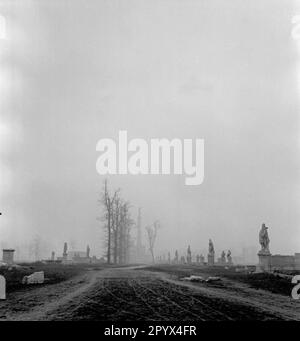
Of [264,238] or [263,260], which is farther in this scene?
[264,238]

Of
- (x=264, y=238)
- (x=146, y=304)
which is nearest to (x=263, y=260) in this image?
(x=264, y=238)

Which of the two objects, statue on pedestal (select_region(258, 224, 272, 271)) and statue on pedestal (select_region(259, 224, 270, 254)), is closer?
statue on pedestal (select_region(258, 224, 272, 271))

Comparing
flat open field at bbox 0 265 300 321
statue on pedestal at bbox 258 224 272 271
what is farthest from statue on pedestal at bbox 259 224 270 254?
flat open field at bbox 0 265 300 321

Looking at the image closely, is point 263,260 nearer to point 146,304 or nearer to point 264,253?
point 264,253

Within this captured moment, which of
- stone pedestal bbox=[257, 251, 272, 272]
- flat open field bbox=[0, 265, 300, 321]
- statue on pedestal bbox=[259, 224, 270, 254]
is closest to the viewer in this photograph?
flat open field bbox=[0, 265, 300, 321]

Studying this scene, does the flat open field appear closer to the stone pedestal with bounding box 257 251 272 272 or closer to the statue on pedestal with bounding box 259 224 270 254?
the stone pedestal with bounding box 257 251 272 272

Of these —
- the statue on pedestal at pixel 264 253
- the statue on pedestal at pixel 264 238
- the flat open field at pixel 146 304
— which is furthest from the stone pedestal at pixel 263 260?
the flat open field at pixel 146 304

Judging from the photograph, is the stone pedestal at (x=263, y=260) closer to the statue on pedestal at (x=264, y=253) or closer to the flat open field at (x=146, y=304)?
the statue on pedestal at (x=264, y=253)

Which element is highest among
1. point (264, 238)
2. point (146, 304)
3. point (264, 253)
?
point (264, 238)

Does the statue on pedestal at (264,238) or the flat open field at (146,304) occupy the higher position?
the statue on pedestal at (264,238)
